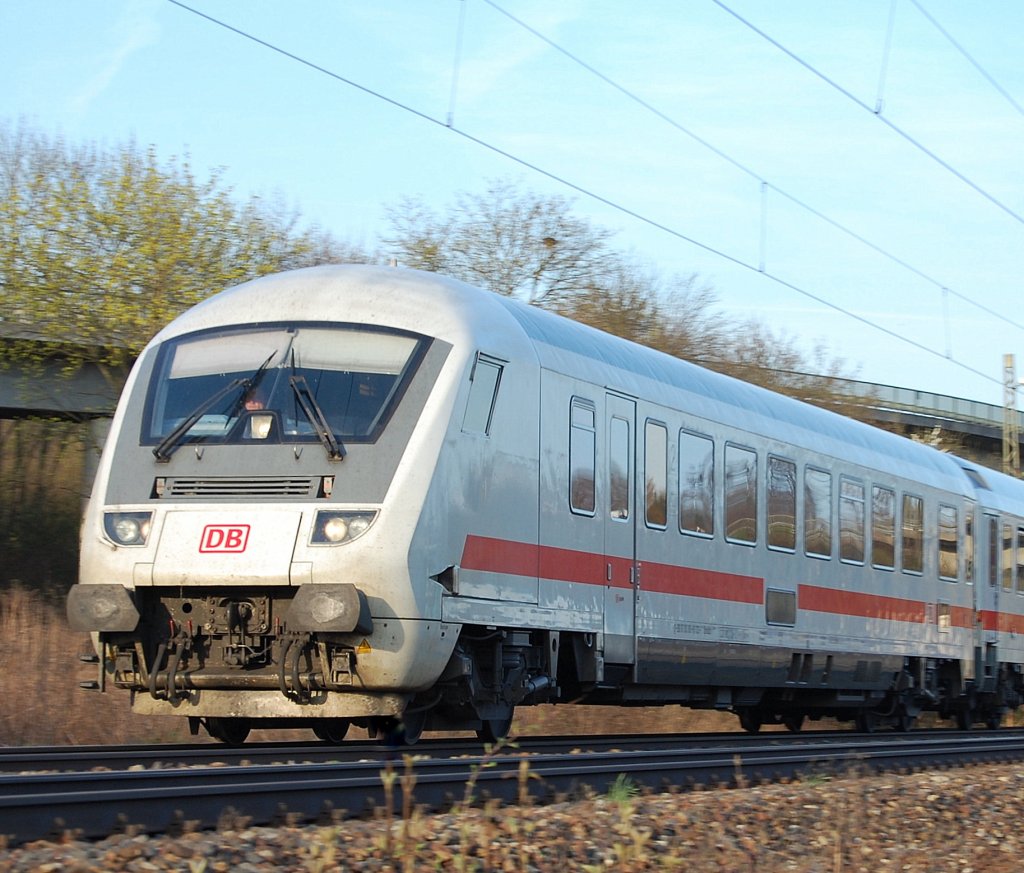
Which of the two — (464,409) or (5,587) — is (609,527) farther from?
(5,587)

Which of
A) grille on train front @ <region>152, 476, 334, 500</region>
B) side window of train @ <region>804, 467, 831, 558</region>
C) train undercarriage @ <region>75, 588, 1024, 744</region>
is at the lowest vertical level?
train undercarriage @ <region>75, 588, 1024, 744</region>

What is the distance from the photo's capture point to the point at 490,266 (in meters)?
29.9

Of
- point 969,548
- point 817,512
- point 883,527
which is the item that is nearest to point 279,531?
point 817,512

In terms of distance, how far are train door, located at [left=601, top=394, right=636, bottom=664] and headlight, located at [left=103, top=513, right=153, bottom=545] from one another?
378 centimetres

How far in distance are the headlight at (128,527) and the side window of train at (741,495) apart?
6182 millimetres

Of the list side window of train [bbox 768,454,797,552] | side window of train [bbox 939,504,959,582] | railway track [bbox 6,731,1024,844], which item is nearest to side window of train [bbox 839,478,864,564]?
side window of train [bbox 768,454,797,552]

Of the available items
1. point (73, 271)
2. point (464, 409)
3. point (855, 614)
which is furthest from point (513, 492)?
point (73, 271)

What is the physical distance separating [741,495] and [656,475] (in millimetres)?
1899

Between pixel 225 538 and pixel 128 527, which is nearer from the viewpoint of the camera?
pixel 225 538

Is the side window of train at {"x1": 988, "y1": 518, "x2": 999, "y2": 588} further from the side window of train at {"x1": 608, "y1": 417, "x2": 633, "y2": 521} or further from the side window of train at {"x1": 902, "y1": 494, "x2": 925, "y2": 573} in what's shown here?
the side window of train at {"x1": 608, "y1": 417, "x2": 633, "y2": 521}

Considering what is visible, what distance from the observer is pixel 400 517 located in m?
9.61

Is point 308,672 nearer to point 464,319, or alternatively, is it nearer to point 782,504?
point 464,319

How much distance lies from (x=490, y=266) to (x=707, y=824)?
22.9m

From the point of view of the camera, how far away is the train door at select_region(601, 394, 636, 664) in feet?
39.9
